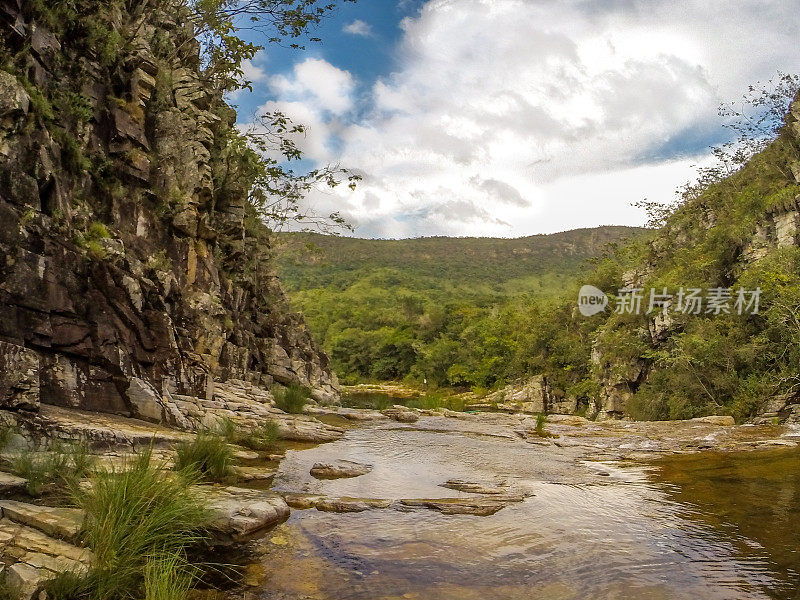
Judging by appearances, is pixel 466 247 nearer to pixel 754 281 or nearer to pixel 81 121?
pixel 754 281

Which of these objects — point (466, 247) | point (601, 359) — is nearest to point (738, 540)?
point (601, 359)

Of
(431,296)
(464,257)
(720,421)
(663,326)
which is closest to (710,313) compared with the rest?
(663,326)

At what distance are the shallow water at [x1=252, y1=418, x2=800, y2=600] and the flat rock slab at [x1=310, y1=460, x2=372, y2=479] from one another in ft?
0.56

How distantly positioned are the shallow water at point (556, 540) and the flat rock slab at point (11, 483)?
2434 mm

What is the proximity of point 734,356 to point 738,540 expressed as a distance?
2021 cm

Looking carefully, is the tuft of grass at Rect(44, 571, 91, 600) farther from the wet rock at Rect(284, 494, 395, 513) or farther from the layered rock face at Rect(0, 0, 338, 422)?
the layered rock face at Rect(0, 0, 338, 422)

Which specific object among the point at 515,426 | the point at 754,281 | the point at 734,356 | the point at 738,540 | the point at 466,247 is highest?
the point at 466,247

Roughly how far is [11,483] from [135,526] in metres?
1.75

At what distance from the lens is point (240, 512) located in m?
5.66

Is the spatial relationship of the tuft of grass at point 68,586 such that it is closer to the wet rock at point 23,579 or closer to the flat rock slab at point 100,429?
the wet rock at point 23,579

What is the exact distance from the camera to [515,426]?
2033cm

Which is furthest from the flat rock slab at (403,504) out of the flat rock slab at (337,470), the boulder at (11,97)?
the boulder at (11,97)

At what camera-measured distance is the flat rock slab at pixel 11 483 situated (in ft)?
16.1

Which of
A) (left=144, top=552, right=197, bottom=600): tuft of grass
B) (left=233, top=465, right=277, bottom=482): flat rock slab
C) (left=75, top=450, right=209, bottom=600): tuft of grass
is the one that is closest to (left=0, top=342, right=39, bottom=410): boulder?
(left=233, top=465, right=277, bottom=482): flat rock slab
